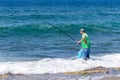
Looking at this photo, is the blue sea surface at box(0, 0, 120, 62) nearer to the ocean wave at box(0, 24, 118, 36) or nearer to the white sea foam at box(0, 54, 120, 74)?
the ocean wave at box(0, 24, 118, 36)

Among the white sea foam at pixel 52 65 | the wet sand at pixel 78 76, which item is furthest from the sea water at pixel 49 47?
the wet sand at pixel 78 76

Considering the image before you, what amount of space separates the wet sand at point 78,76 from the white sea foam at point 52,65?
683 millimetres

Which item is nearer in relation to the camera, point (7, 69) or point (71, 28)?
point (7, 69)

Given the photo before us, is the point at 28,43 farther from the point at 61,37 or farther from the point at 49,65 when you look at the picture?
the point at 49,65

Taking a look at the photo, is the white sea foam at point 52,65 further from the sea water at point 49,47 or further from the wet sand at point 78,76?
the wet sand at point 78,76

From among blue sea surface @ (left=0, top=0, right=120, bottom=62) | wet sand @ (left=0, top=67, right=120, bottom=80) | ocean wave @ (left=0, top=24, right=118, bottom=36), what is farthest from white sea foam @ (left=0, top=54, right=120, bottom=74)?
ocean wave @ (left=0, top=24, right=118, bottom=36)

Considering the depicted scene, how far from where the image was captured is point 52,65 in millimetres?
18047

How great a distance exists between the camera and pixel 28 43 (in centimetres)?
2592

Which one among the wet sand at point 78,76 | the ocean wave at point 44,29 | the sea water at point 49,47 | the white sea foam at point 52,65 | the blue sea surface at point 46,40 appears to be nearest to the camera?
the wet sand at point 78,76

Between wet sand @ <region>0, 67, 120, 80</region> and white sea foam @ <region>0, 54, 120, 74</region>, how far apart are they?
683 mm

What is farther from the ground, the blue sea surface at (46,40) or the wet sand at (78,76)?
the wet sand at (78,76)

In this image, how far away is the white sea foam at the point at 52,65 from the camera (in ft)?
56.4

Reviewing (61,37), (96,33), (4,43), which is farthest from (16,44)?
(96,33)

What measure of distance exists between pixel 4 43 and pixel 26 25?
930cm
